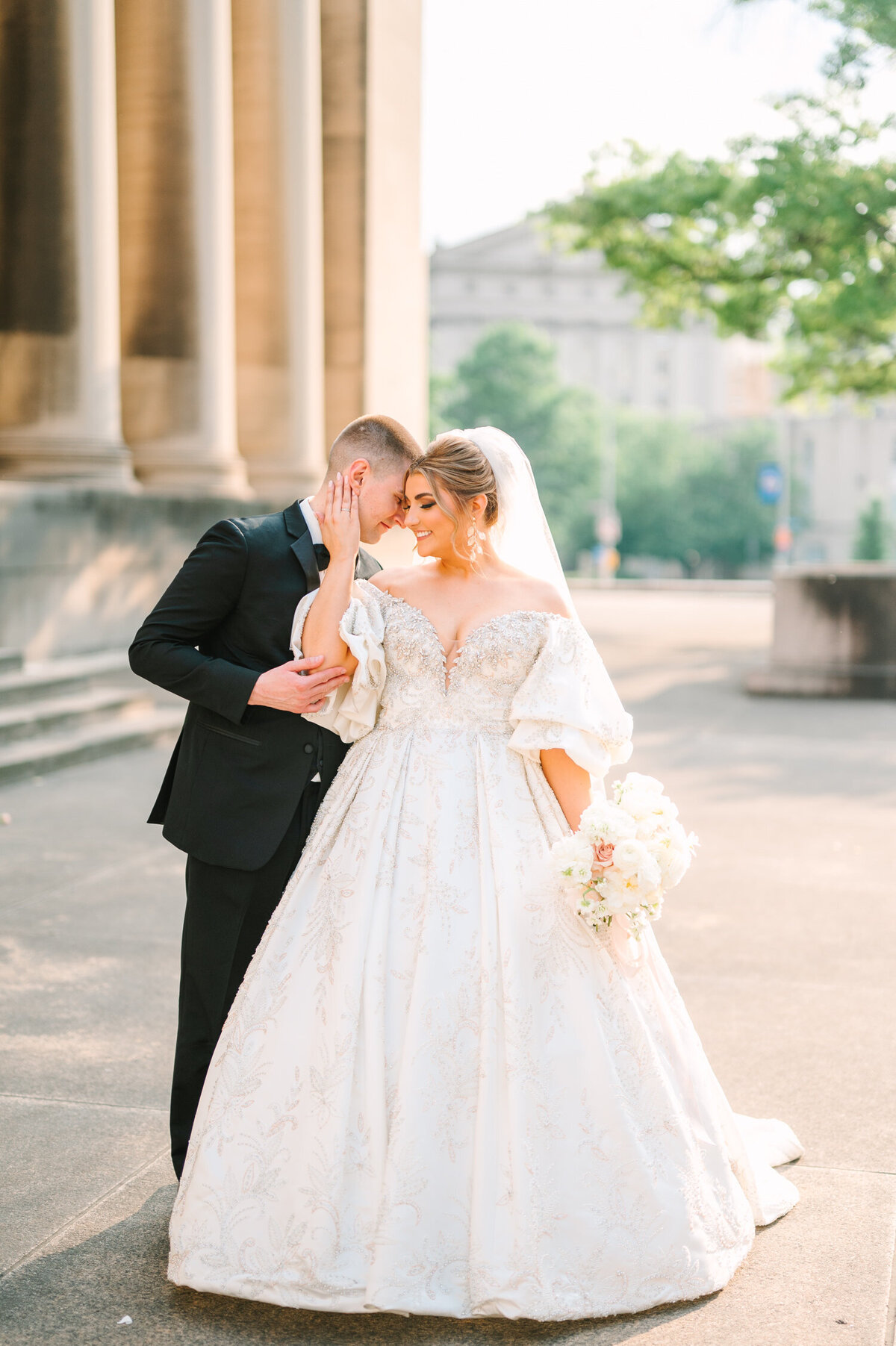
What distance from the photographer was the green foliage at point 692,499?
80.0m

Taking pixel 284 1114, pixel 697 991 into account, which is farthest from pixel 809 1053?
pixel 284 1114

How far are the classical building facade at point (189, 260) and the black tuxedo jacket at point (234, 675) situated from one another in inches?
328

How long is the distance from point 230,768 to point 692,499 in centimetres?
7889

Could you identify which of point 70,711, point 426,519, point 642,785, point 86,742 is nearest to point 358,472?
point 426,519

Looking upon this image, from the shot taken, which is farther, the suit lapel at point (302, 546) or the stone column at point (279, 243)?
the stone column at point (279, 243)

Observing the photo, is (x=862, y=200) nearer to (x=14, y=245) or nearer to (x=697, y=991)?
(x=14, y=245)

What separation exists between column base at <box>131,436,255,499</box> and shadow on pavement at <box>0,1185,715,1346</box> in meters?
11.7

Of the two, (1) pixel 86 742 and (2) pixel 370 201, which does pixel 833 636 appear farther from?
(1) pixel 86 742

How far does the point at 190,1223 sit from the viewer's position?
330cm

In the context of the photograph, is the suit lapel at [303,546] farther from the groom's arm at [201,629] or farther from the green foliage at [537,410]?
the green foliage at [537,410]

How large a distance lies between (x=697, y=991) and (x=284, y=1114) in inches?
113

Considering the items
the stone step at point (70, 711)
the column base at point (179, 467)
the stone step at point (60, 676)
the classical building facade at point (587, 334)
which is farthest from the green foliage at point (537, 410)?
the stone step at point (70, 711)

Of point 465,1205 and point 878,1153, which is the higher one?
point 465,1205

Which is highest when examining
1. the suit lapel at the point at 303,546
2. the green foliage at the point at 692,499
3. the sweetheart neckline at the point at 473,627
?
the suit lapel at the point at 303,546
